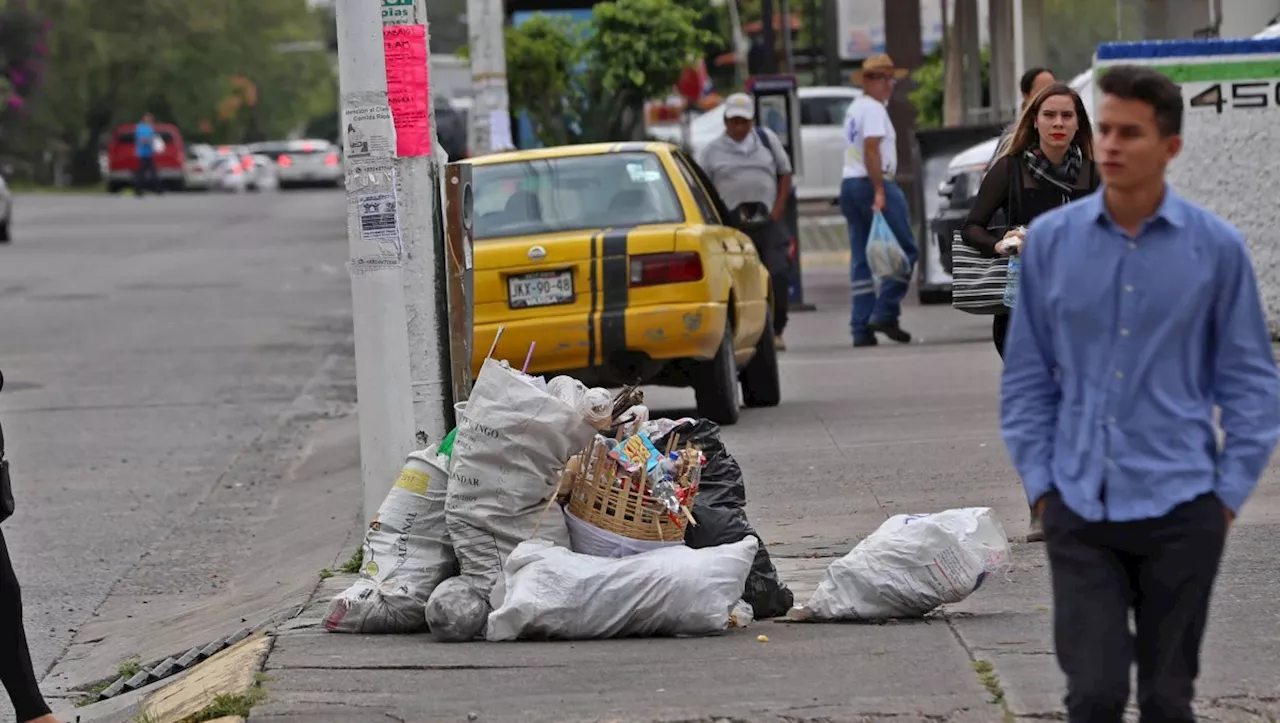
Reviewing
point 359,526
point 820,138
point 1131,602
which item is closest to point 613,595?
point 1131,602

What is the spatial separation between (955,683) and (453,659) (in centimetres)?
147

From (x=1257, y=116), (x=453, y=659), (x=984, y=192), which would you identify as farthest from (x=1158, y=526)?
(x=1257, y=116)

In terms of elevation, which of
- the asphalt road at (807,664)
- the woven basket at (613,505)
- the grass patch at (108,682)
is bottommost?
the grass patch at (108,682)

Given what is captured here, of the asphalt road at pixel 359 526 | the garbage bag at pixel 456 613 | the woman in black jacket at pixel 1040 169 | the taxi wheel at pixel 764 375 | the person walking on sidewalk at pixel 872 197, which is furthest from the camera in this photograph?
the person walking on sidewalk at pixel 872 197

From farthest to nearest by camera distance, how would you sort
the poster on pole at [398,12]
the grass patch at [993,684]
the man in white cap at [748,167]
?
the man in white cap at [748,167] → the poster on pole at [398,12] → the grass patch at [993,684]

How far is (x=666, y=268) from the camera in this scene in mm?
11328

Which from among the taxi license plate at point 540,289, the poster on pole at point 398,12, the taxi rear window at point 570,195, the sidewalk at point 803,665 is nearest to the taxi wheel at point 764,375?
the taxi rear window at point 570,195

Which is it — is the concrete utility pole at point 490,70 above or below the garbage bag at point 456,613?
above

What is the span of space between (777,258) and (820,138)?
17.4 metres

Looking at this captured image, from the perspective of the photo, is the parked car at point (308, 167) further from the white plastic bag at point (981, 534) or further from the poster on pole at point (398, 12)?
the white plastic bag at point (981, 534)

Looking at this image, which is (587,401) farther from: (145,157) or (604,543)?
(145,157)

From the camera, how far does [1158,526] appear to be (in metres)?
4.37

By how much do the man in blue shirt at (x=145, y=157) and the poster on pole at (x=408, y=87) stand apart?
51.4 m

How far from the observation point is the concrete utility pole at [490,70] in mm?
20688
